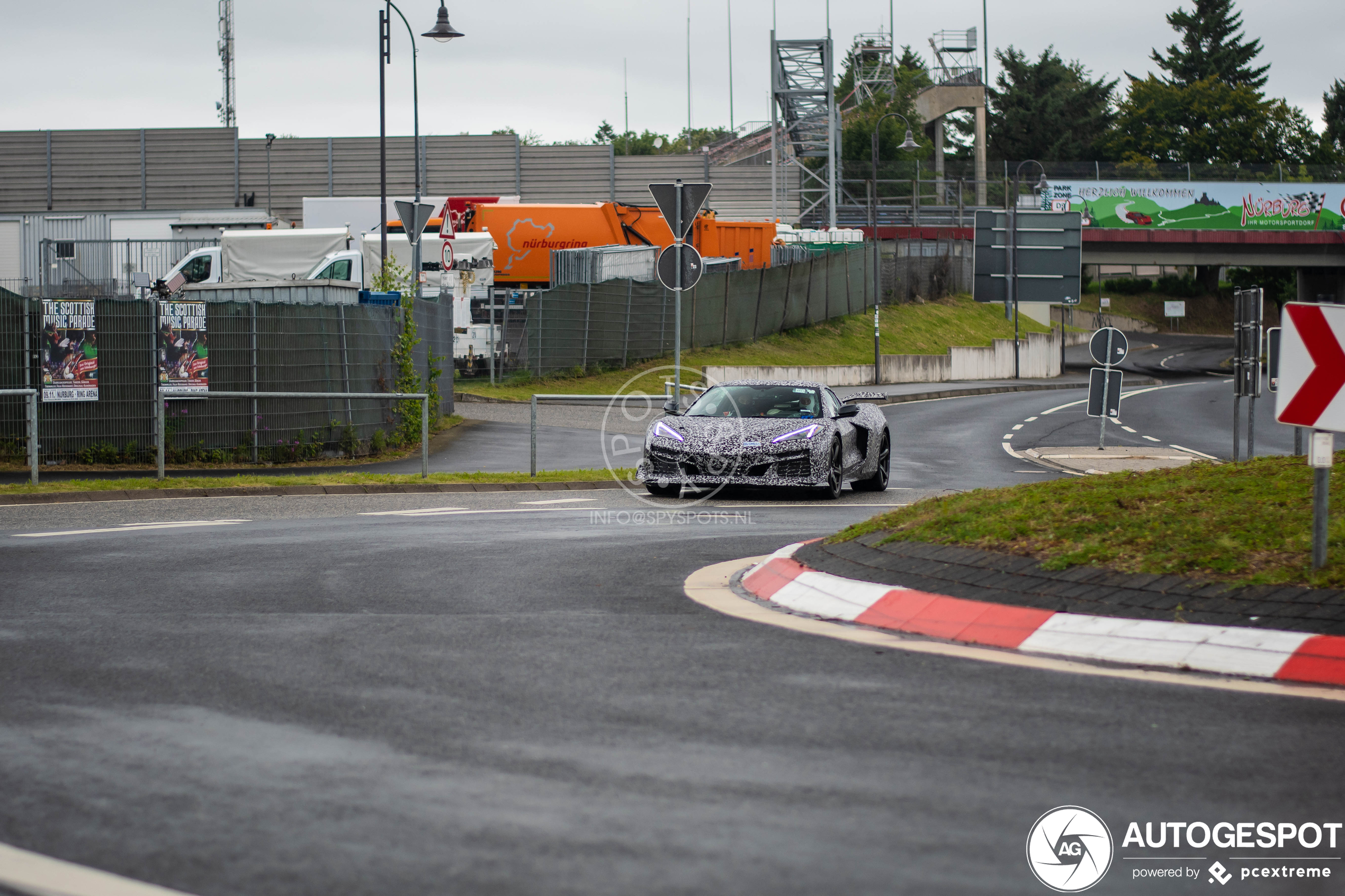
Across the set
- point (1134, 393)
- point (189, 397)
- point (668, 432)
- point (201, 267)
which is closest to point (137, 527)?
point (189, 397)

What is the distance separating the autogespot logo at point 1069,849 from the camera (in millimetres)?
3730

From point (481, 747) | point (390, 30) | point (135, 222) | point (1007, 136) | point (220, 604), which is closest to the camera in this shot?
point (481, 747)

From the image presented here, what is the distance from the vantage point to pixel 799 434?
15602 millimetres

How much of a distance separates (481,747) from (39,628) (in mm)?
3539

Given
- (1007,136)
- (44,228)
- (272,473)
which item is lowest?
(272,473)

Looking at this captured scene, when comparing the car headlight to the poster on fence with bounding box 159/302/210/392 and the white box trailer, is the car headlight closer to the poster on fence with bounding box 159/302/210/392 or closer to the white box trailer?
the poster on fence with bounding box 159/302/210/392

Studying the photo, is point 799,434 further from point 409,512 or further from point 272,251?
point 272,251

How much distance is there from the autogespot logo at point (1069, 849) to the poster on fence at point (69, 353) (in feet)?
56.9

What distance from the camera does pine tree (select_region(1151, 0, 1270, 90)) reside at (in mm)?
119250

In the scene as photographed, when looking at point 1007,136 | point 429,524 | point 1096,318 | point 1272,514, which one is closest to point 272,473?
point 429,524

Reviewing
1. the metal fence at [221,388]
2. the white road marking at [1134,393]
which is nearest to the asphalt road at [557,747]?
the metal fence at [221,388]

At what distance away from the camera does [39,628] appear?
7.34m

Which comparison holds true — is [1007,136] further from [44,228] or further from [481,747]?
[481,747]

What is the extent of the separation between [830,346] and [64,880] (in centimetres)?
4868
